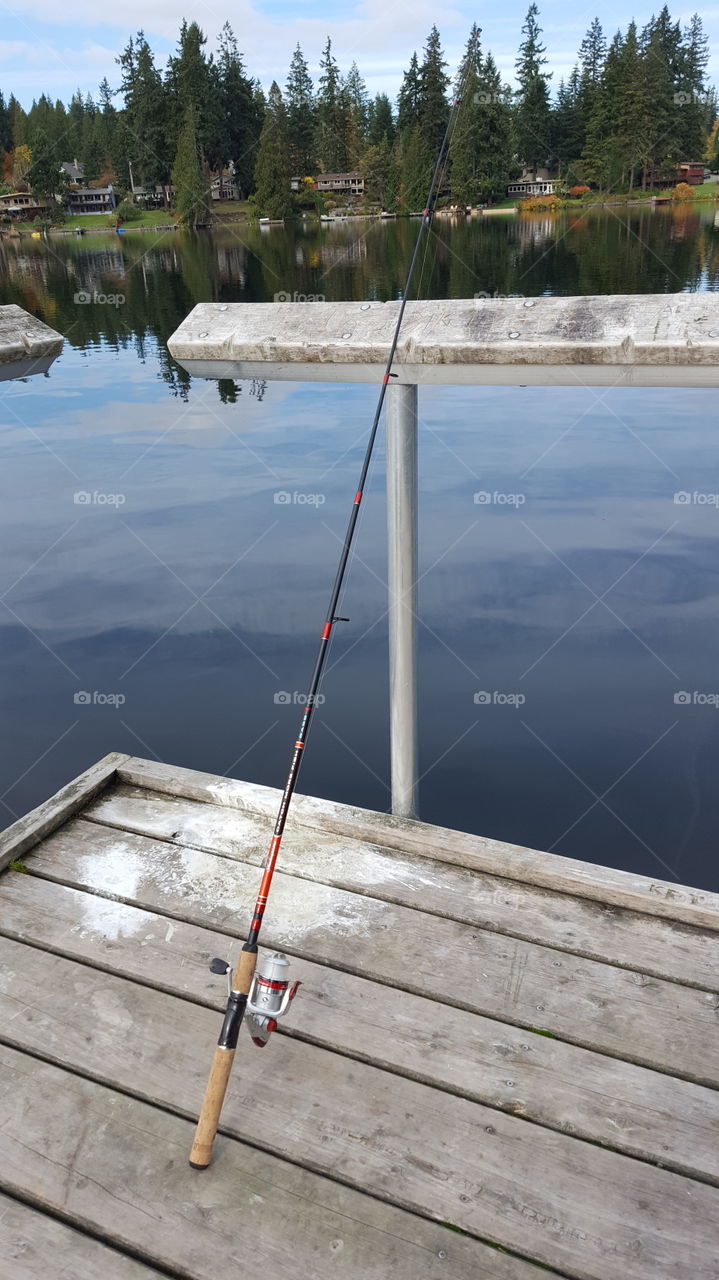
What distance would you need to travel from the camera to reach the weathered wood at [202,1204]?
164 centimetres

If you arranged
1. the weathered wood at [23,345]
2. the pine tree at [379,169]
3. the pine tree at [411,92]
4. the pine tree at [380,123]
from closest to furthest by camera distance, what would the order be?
the weathered wood at [23,345]
the pine tree at [411,92]
the pine tree at [379,169]
the pine tree at [380,123]

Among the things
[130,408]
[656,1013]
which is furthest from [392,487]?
[130,408]

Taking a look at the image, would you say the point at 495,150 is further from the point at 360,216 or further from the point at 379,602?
the point at 379,602

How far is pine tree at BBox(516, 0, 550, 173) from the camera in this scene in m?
48.6

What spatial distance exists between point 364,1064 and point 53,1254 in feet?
2.47

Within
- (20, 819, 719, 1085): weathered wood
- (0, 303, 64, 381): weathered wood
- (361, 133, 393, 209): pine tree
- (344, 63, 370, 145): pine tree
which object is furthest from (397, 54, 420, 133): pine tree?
(20, 819, 719, 1085): weathered wood

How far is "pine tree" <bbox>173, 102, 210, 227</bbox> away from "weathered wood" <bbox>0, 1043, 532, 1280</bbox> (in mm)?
59514

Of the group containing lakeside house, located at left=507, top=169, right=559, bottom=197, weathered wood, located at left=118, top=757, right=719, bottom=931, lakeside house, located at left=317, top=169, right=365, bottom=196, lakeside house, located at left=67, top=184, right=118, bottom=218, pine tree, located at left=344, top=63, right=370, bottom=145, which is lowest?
weathered wood, located at left=118, top=757, right=719, bottom=931

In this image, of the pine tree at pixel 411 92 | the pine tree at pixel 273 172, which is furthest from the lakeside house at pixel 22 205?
the pine tree at pixel 411 92

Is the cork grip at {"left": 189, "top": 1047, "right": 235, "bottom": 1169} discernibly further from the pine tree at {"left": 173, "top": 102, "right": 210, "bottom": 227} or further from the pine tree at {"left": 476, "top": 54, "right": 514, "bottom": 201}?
the pine tree at {"left": 173, "top": 102, "right": 210, "bottom": 227}

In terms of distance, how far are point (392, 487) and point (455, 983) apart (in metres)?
1.46

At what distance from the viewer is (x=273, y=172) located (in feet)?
181

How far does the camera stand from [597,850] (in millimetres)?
4832

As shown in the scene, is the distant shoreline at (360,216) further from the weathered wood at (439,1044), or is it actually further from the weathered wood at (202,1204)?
the weathered wood at (202,1204)
